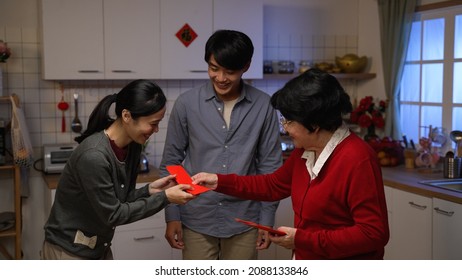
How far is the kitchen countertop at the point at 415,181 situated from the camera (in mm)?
3060

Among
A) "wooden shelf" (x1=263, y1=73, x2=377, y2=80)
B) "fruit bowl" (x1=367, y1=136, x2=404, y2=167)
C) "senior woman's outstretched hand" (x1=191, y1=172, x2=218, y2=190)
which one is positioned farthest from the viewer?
"wooden shelf" (x1=263, y1=73, x2=377, y2=80)

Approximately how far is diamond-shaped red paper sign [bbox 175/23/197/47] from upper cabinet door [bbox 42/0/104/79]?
50 cm

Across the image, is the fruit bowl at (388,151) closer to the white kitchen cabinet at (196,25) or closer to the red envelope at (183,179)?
the white kitchen cabinet at (196,25)

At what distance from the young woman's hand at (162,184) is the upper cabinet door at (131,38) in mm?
1568

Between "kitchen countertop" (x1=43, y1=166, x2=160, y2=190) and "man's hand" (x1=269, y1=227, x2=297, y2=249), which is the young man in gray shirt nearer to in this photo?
"man's hand" (x1=269, y1=227, x2=297, y2=249)

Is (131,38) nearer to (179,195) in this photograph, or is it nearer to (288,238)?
(179,195)

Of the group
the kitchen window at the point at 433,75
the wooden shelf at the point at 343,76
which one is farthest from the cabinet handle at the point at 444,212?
the wooden shelf at the point at 343,76

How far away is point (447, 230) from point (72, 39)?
2386 mm

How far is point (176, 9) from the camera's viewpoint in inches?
147

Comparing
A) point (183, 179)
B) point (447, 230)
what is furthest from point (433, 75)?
Answer: point (183, 179)

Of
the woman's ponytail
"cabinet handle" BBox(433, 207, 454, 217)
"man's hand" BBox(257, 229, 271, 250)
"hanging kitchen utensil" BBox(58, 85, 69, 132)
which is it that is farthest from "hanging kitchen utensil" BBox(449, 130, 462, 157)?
"hanging kitchen utensil" BBox(58, 85, 69, 132)

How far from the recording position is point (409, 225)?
338cm

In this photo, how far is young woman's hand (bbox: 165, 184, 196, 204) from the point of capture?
2.01 m
